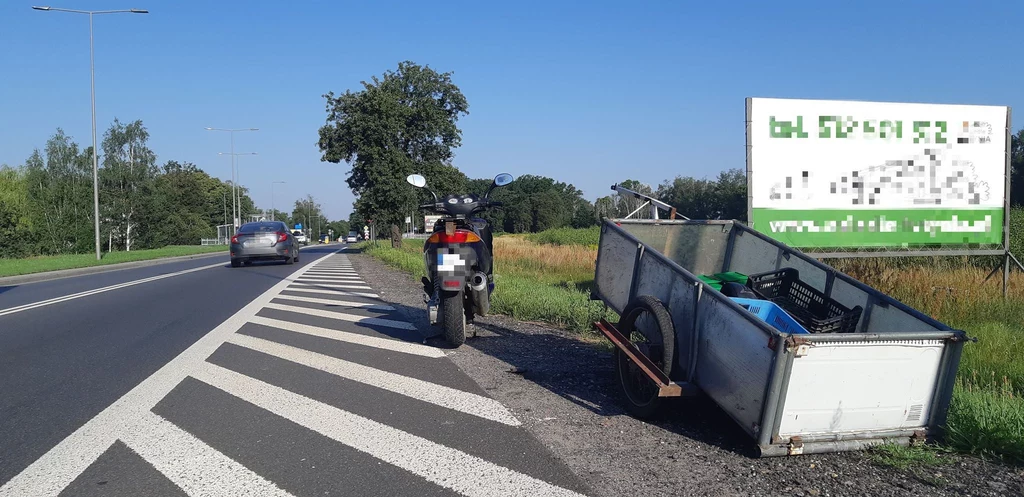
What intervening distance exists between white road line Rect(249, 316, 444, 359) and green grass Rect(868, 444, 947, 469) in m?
4.03

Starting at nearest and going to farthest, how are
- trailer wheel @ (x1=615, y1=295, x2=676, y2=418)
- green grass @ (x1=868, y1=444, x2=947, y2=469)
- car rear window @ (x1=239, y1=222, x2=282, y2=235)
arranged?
green grass @ (x1=868, y1=444, x2=947, y2=469), trailer wheel @ (x1=615, y1=295, x2=676, y2=418), car rear window @ (x1=239, y1=222, x2=282, y2=235)

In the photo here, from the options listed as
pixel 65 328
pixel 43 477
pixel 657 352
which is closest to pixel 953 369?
pixel 657 352


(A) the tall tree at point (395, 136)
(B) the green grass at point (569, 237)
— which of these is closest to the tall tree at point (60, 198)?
(A) the tall tree at point (395, 136)

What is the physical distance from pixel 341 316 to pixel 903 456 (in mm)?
7663

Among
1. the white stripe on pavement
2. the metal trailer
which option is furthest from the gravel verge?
the white stripe on pavement

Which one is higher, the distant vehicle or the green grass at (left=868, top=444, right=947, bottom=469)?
→ the distant vehicle

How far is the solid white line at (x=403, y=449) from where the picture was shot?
353 centimetres

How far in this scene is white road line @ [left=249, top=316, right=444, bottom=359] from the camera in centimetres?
714

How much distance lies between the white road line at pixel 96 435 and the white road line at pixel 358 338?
1332 millimetres

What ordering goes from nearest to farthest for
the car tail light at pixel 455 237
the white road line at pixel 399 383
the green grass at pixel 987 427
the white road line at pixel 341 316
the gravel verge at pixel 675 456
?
the gravel verge at pixel 675 456
the green grass at pixel 987 427
the white road line at pixel 399 383
the car tail light at pixel 455 237
the white road line at pixel 341 316

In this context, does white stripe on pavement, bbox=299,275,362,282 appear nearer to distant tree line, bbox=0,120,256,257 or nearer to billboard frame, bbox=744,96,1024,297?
billboard frame, bbox=744,96,1024,297

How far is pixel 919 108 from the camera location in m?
10.3

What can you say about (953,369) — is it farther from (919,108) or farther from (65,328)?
(65,328)

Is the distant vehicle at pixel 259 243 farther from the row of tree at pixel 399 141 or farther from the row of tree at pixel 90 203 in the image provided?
the row of tree at pixel 90 203
